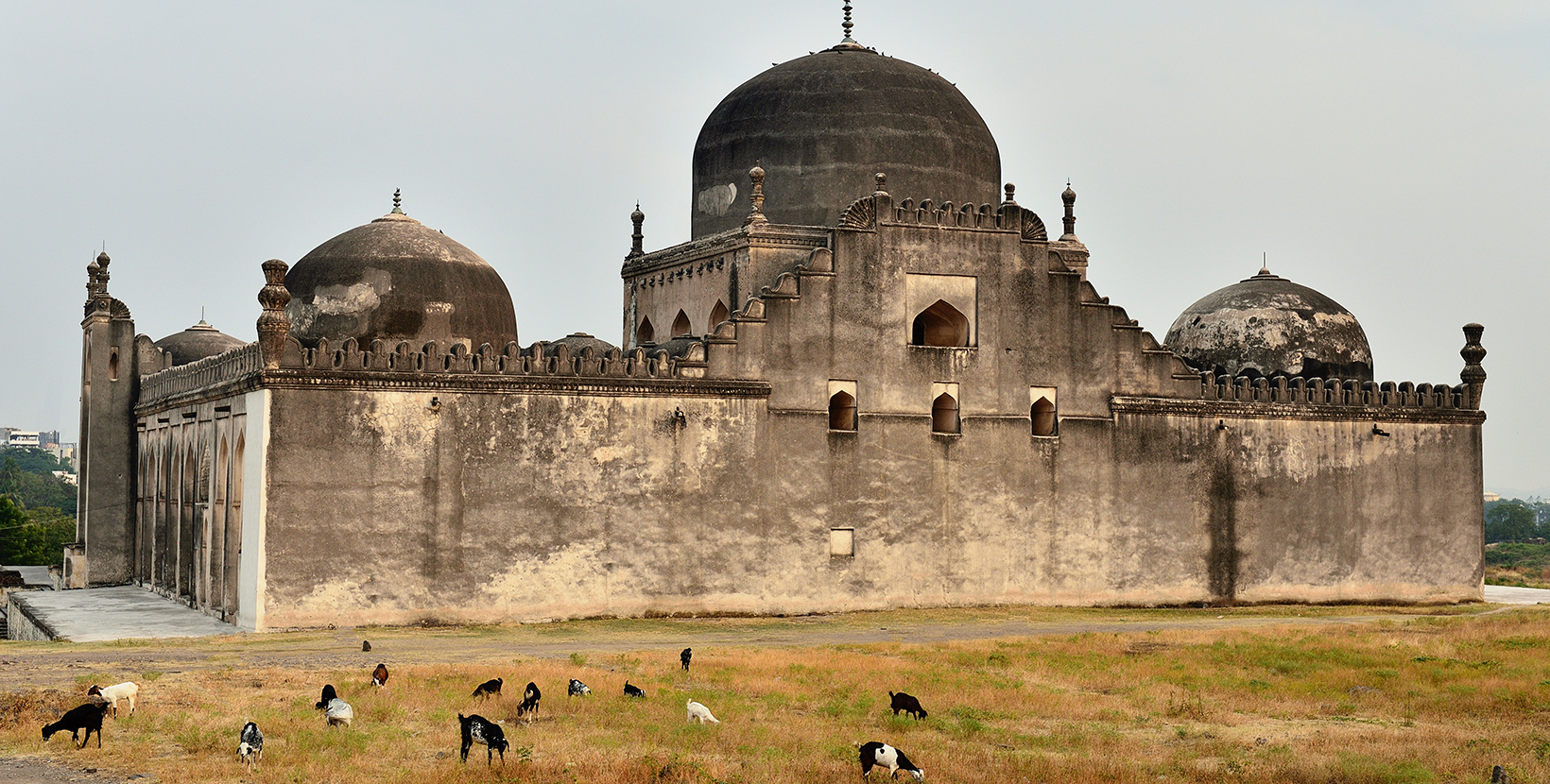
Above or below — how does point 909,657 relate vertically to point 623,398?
below

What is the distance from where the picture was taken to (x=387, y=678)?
16.8 meters

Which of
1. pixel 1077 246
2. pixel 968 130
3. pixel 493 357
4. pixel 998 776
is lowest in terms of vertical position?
pixel 998 776

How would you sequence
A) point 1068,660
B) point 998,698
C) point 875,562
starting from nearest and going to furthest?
1. point 998,698
2. point 1068,660
3. point 875,562

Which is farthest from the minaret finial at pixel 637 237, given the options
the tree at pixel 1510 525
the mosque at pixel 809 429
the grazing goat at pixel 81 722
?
the tree at pixel 1510 525

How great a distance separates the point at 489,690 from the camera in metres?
15.6

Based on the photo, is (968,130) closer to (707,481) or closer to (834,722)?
(707,481)

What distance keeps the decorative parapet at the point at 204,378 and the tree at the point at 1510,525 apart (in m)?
107

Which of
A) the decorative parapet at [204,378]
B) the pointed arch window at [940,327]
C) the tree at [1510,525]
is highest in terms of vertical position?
the pointed arch window at [940,327]

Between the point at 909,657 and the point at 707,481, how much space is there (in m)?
6.96

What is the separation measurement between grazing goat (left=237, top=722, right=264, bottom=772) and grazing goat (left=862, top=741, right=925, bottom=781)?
15.5 feet

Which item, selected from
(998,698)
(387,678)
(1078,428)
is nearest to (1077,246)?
(1078,428)

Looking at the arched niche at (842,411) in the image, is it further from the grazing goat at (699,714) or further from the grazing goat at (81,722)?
the grazing goat at (81,722)

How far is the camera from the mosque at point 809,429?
24.1 m

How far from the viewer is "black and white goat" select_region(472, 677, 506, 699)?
1550 centimetres
